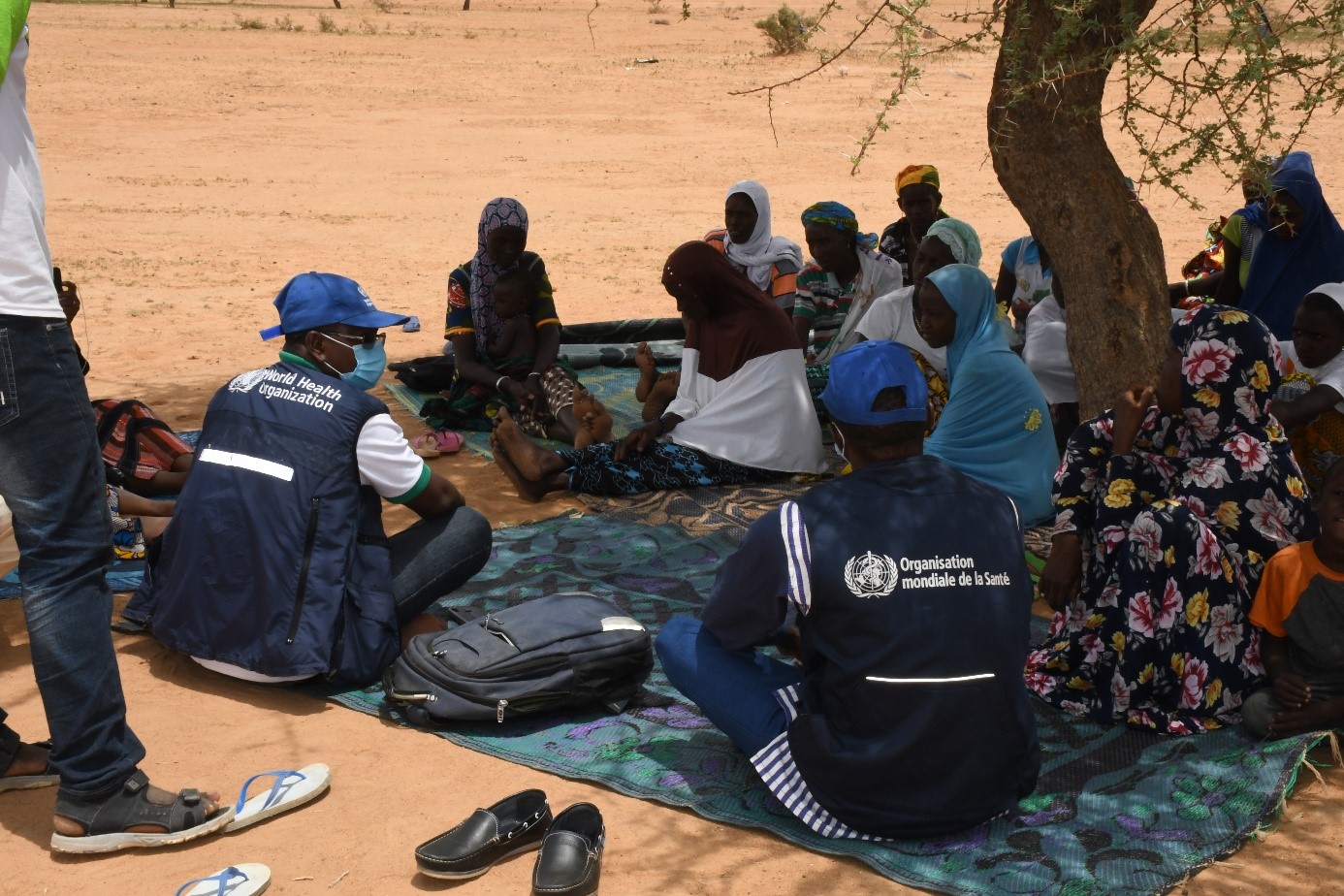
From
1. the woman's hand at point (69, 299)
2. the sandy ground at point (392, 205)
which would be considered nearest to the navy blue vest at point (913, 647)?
the sandy ground at point (392, 205)

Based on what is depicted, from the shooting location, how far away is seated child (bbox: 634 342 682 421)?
727 cm

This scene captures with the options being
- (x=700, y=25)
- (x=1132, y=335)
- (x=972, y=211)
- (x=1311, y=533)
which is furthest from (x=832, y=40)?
(x=1311, y=533)

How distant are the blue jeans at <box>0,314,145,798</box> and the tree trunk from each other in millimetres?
3784

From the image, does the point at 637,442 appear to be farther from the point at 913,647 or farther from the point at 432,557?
the point at 913,647

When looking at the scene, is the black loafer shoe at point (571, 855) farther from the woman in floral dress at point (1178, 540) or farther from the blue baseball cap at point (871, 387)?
the woman in floral dress at point (1178, 540)

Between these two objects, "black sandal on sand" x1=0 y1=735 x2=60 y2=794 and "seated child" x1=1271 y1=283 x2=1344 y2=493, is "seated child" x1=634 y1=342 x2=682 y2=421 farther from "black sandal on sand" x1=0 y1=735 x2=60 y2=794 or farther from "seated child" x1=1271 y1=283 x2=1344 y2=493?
"black sandal on sand" x1=0 y1=735 x2=60 y2=794

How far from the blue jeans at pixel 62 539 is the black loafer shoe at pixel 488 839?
0.83m

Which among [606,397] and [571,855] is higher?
[606,397]

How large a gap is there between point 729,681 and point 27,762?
1945 millimetres

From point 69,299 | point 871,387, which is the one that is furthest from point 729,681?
point 69,299

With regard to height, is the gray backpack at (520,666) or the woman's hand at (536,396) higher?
the woman's hand at (536,396)

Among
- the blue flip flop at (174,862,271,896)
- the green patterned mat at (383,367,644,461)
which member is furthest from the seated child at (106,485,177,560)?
the blue flip flop at (174,862,271,896)

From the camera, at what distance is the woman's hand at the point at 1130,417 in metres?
4.34

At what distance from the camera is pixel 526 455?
20.7 feet
